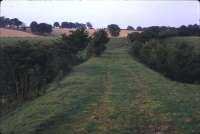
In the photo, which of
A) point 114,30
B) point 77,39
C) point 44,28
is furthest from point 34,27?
point 77,39

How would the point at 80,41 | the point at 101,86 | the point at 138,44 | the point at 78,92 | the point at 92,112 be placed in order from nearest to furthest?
the point at 92,112 → the point at 78,92 → the point at 101,86 → the point at 80,41 → the point at 138,44

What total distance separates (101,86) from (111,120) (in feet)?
33.6

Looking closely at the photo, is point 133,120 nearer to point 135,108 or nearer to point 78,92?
point 135,108

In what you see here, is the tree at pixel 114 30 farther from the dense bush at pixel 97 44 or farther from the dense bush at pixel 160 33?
the dense bush at pixel 97 44

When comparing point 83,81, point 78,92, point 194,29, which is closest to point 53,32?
point 194,29

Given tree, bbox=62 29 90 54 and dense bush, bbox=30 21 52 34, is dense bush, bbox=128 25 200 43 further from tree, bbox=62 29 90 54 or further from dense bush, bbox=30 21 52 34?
dense bush, bbox=30 21 52 34

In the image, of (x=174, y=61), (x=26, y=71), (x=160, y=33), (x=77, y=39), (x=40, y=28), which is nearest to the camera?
(x=26, y=71)

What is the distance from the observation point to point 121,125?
12.3m

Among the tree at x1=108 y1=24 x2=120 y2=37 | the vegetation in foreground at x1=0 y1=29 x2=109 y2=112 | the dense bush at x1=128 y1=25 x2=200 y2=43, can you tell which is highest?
the vegetation in foreground at x1=0 y1=29 x2=109 y2=112

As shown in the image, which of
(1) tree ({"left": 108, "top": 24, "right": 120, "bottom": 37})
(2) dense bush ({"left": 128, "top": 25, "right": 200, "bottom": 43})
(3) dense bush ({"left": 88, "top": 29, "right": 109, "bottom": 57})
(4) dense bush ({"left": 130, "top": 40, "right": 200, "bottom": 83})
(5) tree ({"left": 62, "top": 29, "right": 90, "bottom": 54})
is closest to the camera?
(4) dense bush ({"left": 130, "top": 40, "right": 200, "bottom": 83})

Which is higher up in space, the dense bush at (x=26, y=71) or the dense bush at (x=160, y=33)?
the dense bush at (x=26, y=71)

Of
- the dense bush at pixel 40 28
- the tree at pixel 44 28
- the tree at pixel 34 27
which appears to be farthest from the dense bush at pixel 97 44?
the tree at pixel 34 27

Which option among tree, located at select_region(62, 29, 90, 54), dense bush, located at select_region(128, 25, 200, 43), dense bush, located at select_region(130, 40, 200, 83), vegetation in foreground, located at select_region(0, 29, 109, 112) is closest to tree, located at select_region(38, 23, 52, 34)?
dense bush, located at select_region(128, 25, 200, 43)

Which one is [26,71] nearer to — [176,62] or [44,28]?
[176,62]
